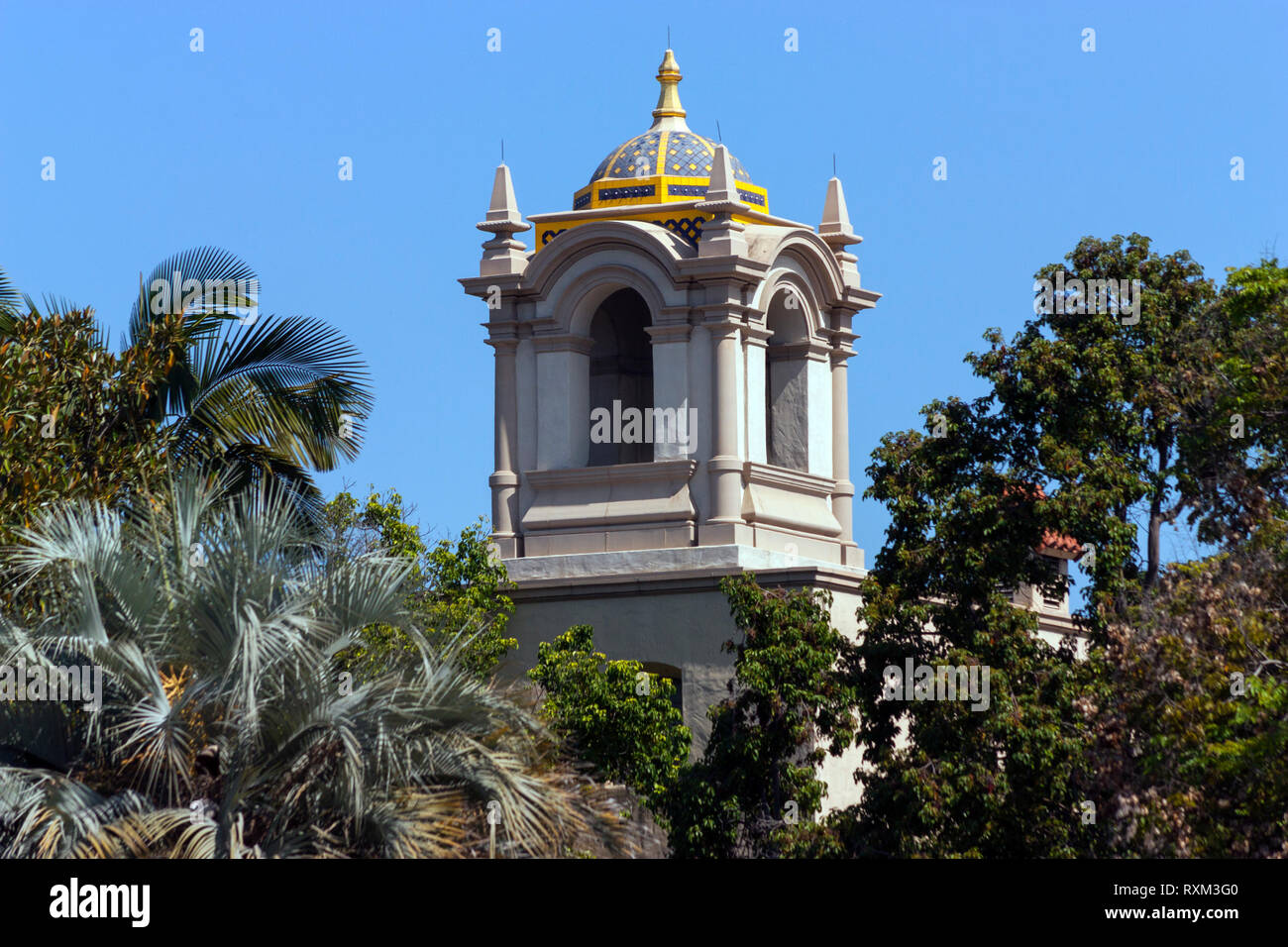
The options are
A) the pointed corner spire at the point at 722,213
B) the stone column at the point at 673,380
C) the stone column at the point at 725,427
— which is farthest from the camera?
the stone column at the point at 673,380

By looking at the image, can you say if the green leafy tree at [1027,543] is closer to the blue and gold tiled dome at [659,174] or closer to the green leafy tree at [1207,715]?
the green leafy tree at [1207,715]

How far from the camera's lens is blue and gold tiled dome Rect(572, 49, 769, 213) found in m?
43.8

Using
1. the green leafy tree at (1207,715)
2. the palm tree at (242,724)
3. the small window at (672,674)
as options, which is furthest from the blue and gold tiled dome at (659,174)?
the palm tree at (242,724)

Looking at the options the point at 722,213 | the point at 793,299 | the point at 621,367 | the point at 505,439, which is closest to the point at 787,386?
the point at 793,299

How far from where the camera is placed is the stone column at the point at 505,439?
4366 centimetres

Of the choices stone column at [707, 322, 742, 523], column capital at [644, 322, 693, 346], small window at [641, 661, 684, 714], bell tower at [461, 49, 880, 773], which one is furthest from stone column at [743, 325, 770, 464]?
small window at [641, 661, 684, 714]

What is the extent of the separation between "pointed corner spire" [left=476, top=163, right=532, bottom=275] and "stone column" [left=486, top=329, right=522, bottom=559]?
110cm

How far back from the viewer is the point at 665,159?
44.1 m

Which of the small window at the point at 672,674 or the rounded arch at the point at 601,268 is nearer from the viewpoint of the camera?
the small window at the point at 672,674

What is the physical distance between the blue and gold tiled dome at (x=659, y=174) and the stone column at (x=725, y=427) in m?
2.79

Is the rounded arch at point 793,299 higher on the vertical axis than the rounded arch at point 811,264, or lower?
lower
